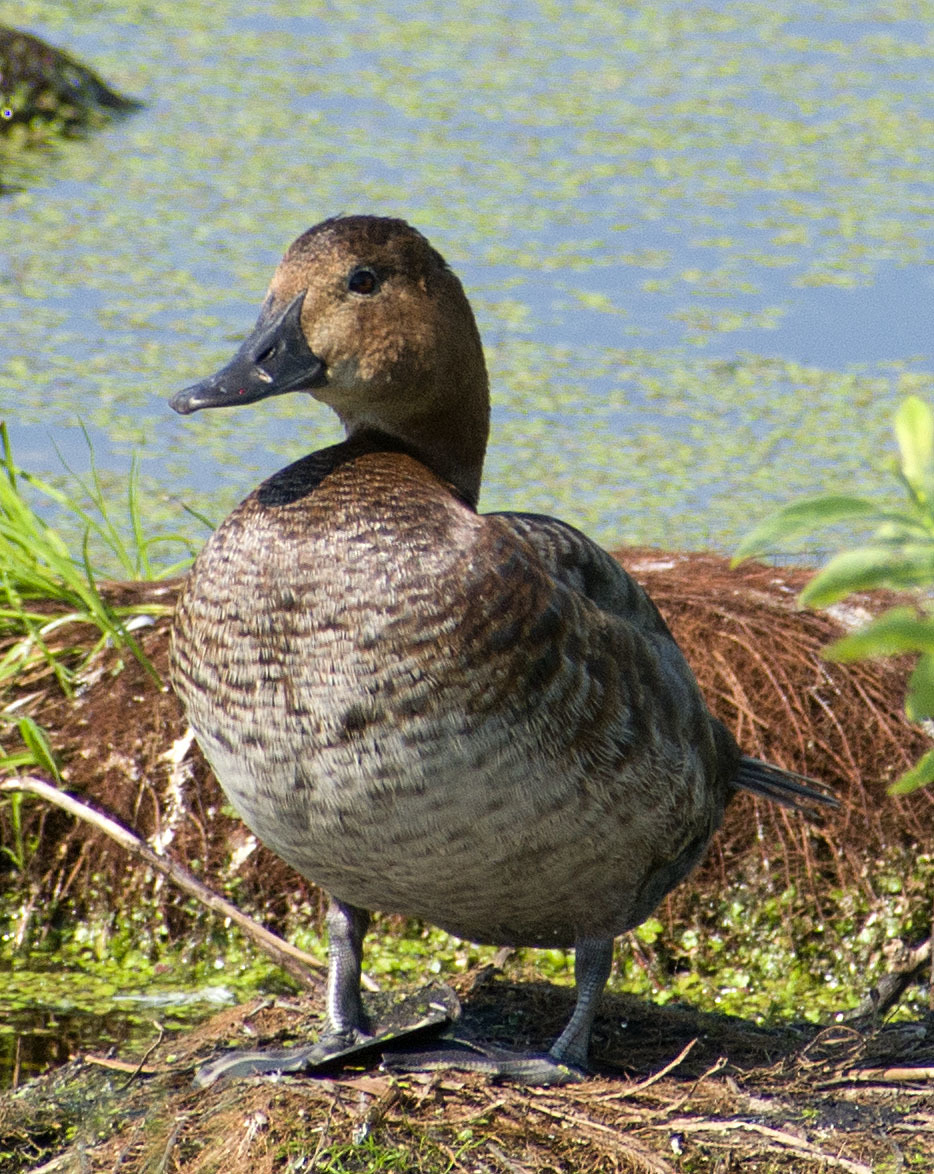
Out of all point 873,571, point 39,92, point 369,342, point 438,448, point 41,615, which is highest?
point 39,92

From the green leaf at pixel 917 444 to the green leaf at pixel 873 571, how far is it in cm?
6

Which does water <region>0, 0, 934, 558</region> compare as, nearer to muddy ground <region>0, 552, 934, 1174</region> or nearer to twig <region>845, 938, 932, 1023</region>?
muddy ground <region>0, 552, 934, 1174</region>

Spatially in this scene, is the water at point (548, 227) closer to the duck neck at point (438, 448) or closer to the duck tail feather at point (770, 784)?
the duck neck at point (438, 448)

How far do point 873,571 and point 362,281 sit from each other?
80.8 inches

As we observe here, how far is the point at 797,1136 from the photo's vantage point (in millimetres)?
3090

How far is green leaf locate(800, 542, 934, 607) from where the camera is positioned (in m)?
1.43

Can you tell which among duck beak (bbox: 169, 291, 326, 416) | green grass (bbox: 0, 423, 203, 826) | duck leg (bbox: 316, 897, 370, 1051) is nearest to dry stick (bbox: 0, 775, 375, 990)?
duck leg (bbox: 316, 897, 370, 1051)

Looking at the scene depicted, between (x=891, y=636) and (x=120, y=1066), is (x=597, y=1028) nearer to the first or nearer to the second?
(x=120, y=1066)

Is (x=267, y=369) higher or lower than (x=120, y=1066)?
higher

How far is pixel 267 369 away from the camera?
3.24m

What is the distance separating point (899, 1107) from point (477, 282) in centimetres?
532

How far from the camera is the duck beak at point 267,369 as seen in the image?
3.20 metres

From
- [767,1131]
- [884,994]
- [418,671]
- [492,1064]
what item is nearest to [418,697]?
[418,671]

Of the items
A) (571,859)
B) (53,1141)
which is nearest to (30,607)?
(53,1141)
